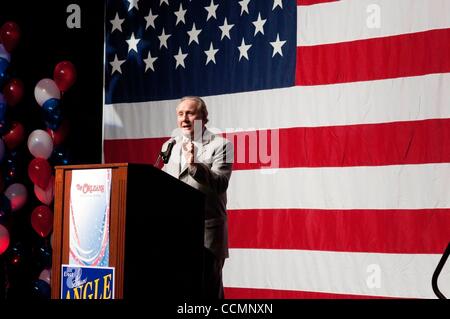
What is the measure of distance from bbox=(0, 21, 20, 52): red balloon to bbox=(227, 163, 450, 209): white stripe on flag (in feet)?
5.97

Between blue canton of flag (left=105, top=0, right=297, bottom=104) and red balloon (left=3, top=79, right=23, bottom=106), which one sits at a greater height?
blue canton of flag (left=105, top=0, right=297, bottom=104)

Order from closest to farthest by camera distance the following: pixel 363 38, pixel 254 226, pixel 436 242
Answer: pixel 436 242 → pixel 363 38 → pixel 254 226

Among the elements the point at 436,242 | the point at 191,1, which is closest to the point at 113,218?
the point at 436,242

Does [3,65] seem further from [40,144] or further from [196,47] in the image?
[196,47]

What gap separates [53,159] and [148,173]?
8.28ft

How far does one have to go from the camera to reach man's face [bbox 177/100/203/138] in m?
3.45

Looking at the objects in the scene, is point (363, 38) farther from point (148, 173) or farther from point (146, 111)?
point (148, 173)

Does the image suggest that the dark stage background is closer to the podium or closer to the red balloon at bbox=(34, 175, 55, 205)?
the red balloon at bbox=(34, 175, 55, 205)

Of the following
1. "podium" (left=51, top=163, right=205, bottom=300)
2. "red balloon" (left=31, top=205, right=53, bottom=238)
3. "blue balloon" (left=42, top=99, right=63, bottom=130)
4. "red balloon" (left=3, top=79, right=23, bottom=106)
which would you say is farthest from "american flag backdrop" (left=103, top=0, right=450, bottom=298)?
"podium" (left=51, top=163, right=205, bottom=300)

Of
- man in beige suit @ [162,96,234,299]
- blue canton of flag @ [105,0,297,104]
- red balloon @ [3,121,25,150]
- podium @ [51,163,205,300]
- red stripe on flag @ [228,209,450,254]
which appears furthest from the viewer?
red balloon @ [3,121,25,150]

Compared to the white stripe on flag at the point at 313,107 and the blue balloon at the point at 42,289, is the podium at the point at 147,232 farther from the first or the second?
the blue balloon at the point at 42,289

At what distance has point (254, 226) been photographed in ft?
15.2

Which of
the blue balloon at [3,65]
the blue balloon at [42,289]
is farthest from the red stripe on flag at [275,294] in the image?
the blue balloon at [3,65]

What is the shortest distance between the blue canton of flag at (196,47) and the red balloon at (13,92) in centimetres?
72
